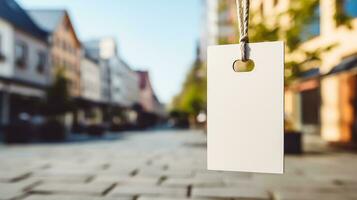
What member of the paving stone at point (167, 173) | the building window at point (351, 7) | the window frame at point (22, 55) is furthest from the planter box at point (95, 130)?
the paving stone at point (167, 173)

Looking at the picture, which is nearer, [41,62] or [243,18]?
[243,18]

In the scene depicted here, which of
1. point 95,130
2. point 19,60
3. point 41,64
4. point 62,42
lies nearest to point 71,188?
point 95,130

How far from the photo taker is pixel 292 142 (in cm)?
993

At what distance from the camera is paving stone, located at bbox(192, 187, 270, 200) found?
14.6ft

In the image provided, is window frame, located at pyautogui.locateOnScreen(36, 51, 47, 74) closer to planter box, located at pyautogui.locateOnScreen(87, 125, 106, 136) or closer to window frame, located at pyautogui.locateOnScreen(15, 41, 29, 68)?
window frame, located at pyautogui.locateOnScreen(15, 41, 29, 68)

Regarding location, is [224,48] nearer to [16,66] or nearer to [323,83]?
[323,83]

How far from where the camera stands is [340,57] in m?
13.7

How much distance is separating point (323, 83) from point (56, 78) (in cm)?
1275

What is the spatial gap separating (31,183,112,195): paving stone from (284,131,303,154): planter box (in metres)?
6.08

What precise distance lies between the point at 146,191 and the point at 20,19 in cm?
2390

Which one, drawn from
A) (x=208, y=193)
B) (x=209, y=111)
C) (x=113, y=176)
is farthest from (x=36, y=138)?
(x=209, y=111)

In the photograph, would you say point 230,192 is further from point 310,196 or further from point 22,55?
point 22,55

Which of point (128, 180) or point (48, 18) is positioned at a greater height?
point (48, 18)

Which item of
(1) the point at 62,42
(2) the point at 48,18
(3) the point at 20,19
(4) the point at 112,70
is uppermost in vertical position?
(2) the point at 48,18
